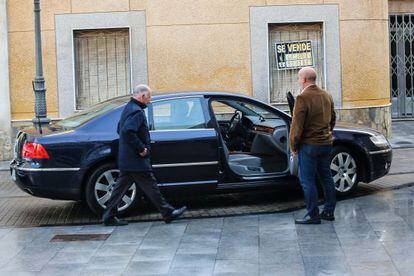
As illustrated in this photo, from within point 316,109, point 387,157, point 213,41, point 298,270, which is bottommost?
point 298,270

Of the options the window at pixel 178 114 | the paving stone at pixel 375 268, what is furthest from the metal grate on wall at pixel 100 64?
the paving stone at pixel 375 268

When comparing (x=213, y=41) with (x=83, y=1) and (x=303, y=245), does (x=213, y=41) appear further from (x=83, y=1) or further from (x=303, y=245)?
(x=303, y=245)

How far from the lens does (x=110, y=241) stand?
26.2ft

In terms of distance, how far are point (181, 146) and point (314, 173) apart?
164 centimetres

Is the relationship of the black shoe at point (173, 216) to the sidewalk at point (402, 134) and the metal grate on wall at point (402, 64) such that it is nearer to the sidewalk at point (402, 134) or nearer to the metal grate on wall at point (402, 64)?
the sidewalk at point (402, 134)

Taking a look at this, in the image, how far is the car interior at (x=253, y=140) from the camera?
32.3ft

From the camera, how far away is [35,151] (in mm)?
8914

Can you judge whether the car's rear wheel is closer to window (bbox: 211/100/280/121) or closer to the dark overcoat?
window (bbox: 211/100/280/121)

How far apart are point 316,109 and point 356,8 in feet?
24.9

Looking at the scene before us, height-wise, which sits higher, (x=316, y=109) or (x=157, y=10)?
(x=157, y=10)

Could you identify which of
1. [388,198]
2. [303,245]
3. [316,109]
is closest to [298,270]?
[303,245]

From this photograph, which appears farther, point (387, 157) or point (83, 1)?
point (83, 1)

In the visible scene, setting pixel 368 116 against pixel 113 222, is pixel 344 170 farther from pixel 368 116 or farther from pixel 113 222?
pixel 368 116

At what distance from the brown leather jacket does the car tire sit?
2.07m
